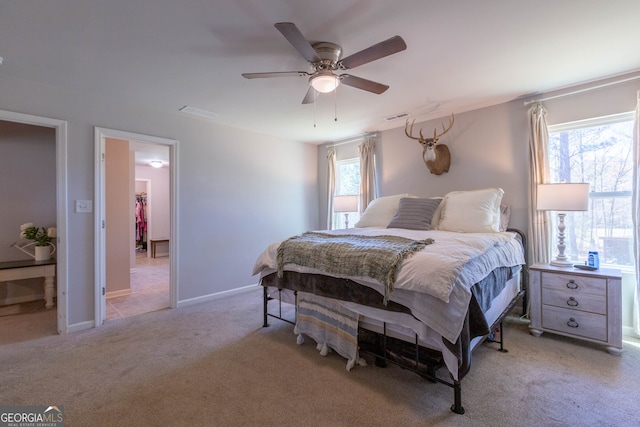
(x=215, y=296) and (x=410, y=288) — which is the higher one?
(x=410, y=288)

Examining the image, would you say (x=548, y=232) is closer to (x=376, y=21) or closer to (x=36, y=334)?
(x=376, y=21)

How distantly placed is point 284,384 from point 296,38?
2.20 m

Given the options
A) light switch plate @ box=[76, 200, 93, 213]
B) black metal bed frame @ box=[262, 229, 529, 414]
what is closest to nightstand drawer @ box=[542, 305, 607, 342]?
black metal bed frame @ box=[262, 229, 529, 414]

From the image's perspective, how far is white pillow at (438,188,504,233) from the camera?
2857 millimetres

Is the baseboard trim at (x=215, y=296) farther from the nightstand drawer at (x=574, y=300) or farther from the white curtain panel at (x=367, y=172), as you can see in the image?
the nightstand drawer at (x=574, y=300)

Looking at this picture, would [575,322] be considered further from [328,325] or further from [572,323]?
[328,325]

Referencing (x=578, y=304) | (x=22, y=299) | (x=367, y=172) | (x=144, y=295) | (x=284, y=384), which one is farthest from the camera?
(x=367, y=172)

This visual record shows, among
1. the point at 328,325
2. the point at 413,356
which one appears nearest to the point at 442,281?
the point at 413,356

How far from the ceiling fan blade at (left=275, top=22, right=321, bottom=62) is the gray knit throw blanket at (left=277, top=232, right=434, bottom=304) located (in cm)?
134

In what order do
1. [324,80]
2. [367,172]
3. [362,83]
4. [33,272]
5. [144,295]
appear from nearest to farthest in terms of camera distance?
[324,80] < [362,83] < [33,272] < [144,295] < [367,172]

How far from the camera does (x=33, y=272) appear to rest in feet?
11.0

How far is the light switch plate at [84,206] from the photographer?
2.90 meters

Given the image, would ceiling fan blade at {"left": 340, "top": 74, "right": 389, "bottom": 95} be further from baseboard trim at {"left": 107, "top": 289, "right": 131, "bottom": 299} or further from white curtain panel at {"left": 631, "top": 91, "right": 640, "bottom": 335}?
baseboard trim at {"left": 107, "top": 289, "right": 131, "bottom": 299}

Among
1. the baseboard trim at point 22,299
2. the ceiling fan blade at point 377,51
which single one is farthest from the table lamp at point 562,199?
the baseboard trim at point 22,299
